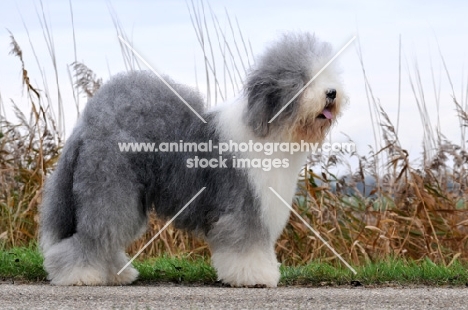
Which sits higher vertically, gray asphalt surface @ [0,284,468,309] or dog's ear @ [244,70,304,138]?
dog's ear @ [244,70,304,138]

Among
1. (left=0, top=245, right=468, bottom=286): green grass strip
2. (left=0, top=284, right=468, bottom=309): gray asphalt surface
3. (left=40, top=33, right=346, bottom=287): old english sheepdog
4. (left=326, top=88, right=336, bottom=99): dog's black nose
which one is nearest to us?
(left=0, top=284, right=468, bottom=309): gray asphalt surface

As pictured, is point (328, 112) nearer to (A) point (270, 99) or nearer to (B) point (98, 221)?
(A) point (270, 99)

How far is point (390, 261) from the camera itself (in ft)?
24.0

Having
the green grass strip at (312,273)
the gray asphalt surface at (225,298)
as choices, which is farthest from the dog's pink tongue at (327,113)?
the green grass strip at (312,273)

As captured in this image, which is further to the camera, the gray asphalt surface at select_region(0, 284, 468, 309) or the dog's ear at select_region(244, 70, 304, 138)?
the dog's ear at select_region(244, 70, 304, 138)

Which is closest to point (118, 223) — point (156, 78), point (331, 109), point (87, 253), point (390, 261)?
point (87, 253)

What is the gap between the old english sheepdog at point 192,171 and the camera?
6086 mm

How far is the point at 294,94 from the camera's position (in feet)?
19.7

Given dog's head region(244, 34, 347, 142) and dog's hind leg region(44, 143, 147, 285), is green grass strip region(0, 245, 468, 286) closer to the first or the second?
dog's hind leg region(44, 143, 147, 285)

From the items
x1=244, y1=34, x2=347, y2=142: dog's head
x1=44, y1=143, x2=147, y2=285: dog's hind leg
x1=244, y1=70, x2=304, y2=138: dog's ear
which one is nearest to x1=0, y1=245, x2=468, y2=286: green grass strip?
x1=44, y1=143, x2=147, y2=285: dog's hind leg

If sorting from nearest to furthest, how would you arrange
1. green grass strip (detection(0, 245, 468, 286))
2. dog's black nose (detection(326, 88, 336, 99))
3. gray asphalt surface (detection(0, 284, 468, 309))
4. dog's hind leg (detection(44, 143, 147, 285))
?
1. gray asphalt surface (detection(0, 284, 468, 309))
2. dog's black nose (detection(326, 88, 336, 99))
3. dog's hind leg (detection(44, 143, 147, 285))
4. green grass strip (detection(0, 245, 468, 286))

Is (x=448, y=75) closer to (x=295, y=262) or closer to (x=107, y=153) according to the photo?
(x=295, y=262)

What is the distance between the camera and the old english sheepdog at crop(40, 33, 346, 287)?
20.0 feet

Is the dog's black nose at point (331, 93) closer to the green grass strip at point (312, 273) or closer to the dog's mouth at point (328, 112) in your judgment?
the dog's mouth at point (328, 112)
